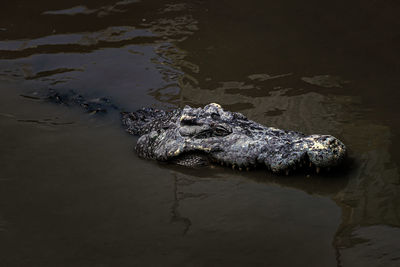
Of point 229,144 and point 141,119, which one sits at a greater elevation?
point 229,144

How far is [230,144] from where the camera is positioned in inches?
207

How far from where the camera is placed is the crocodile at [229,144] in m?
4.69

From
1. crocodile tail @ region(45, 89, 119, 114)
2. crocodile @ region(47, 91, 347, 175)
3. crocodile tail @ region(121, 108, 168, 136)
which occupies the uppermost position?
crocodile @ region(47, 91, 347, 175)

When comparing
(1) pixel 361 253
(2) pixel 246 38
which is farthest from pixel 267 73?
(1) pixel 361 253

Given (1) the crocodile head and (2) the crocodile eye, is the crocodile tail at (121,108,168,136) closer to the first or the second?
(1) the crocodile head

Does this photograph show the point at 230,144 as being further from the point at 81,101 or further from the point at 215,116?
the point at 81,101

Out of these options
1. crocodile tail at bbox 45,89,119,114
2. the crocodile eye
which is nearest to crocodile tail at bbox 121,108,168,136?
crocodile tail at bbox 45,89,119,114

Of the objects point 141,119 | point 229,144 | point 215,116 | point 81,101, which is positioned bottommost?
point 81,101

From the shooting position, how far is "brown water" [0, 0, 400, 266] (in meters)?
3.95

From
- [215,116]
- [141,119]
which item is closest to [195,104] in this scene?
[141,119]

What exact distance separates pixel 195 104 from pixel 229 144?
6.22ft

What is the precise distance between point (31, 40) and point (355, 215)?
7839 mm

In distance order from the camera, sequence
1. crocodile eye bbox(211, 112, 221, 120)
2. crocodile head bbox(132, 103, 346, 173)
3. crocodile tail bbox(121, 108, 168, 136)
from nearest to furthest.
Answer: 1. crocodile head bbox(132, 103, 346, 173)
2. crocodile eye bbox(211, 112, 221, 120)
3. crocodile tail bbox(121, 108, 168, 136)

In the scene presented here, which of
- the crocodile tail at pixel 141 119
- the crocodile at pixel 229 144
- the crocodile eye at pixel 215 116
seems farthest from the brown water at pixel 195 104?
the crocodile eye at pixel 215 116
